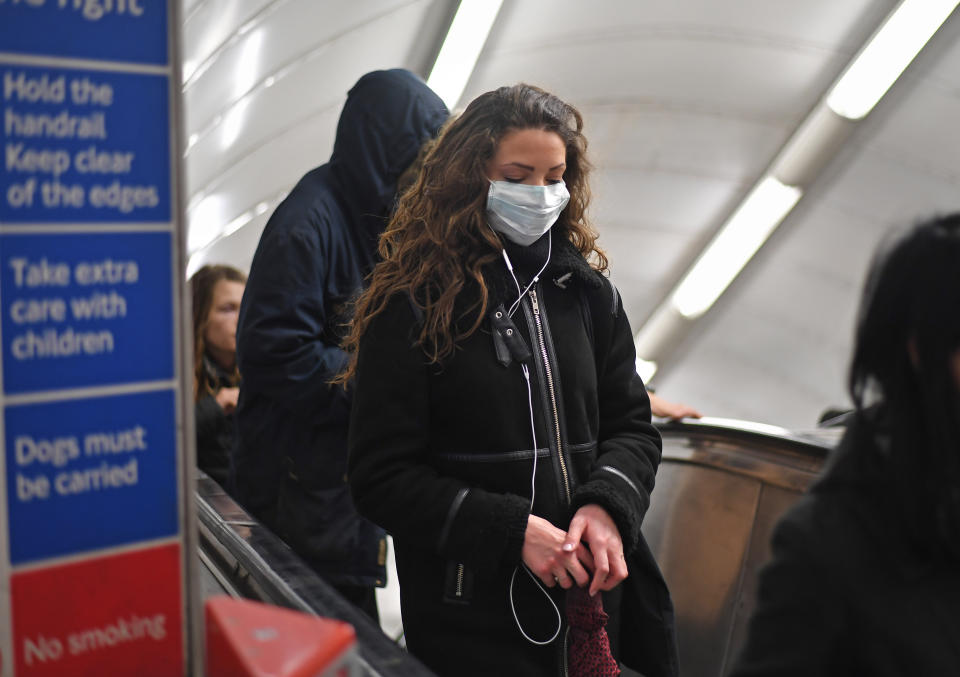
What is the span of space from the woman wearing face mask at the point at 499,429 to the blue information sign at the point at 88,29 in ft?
2.80

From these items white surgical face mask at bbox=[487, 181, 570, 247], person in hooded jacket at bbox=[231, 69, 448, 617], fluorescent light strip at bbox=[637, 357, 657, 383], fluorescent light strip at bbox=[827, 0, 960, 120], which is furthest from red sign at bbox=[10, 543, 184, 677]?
fluorescent light strip at bbox=[637, 357, 657, 383]

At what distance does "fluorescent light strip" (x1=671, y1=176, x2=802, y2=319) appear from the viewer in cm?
1016

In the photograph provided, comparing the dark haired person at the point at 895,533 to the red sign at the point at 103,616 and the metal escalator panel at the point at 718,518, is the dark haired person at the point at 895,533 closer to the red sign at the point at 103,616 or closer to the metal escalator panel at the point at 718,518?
the red sign at the point at 103,616

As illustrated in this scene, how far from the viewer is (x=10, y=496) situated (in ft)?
4.21

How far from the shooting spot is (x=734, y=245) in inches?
435

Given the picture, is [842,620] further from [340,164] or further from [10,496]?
[340,164]

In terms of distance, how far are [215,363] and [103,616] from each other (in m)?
2.86

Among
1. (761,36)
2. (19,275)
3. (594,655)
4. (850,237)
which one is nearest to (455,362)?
(594,655)

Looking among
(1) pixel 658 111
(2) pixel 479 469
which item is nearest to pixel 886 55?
(1) pixel 658 111

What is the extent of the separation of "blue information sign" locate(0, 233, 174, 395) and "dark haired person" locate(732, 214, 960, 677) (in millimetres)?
807

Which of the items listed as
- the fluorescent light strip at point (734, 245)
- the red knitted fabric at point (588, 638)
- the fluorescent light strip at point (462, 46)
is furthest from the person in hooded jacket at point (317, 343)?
the fluorescent light strip at point (734, 245)

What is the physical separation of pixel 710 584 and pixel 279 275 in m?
2.06

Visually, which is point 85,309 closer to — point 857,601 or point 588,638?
point 857,601

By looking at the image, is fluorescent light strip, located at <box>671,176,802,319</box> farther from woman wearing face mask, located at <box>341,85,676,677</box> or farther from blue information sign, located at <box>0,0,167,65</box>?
blue information sign, located at <box>0,0,167,65</box>
